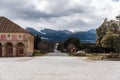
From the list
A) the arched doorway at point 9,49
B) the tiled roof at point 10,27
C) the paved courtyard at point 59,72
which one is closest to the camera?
the paved courtyard at point 59,72

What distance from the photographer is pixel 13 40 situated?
80.9m

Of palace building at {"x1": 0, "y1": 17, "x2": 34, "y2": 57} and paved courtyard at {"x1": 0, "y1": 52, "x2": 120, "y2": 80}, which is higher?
palace building at {"x1": 0, "y1": 17, "x2": 34, "y2": 57}

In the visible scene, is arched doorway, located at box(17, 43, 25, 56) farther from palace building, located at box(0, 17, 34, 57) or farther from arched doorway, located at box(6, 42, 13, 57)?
arched doorway, located at box(6, 42, 13, 57)

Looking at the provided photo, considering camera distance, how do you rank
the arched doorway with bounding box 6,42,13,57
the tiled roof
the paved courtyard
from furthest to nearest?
1. the arched doorway with bounding box 6,42,13,57
2. the tiled roof
3. the paved courtyard

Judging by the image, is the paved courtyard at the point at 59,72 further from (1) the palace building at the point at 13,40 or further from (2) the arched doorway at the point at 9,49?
(2) the arched doorway at the point at 9,49

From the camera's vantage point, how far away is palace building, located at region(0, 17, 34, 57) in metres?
79.8

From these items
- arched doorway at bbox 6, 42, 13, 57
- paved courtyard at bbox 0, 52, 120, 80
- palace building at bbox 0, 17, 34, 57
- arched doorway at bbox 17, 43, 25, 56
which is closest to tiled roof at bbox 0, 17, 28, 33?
palace building at bbox 0, 17, 34, 57

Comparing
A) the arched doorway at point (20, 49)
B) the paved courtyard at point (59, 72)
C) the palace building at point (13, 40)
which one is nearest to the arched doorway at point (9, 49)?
the palace building at point (13, 40)

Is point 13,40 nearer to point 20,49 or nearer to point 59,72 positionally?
point 20,49

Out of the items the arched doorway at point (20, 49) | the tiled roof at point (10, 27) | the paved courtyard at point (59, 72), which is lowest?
the paved courtyard at point (59, 72)

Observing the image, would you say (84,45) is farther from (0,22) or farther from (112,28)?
(112,28)

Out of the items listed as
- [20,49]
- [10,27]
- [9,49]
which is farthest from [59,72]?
[9,49]

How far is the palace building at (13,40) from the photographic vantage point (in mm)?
79750

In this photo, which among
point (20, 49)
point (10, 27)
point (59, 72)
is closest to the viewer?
point (59, 72)
